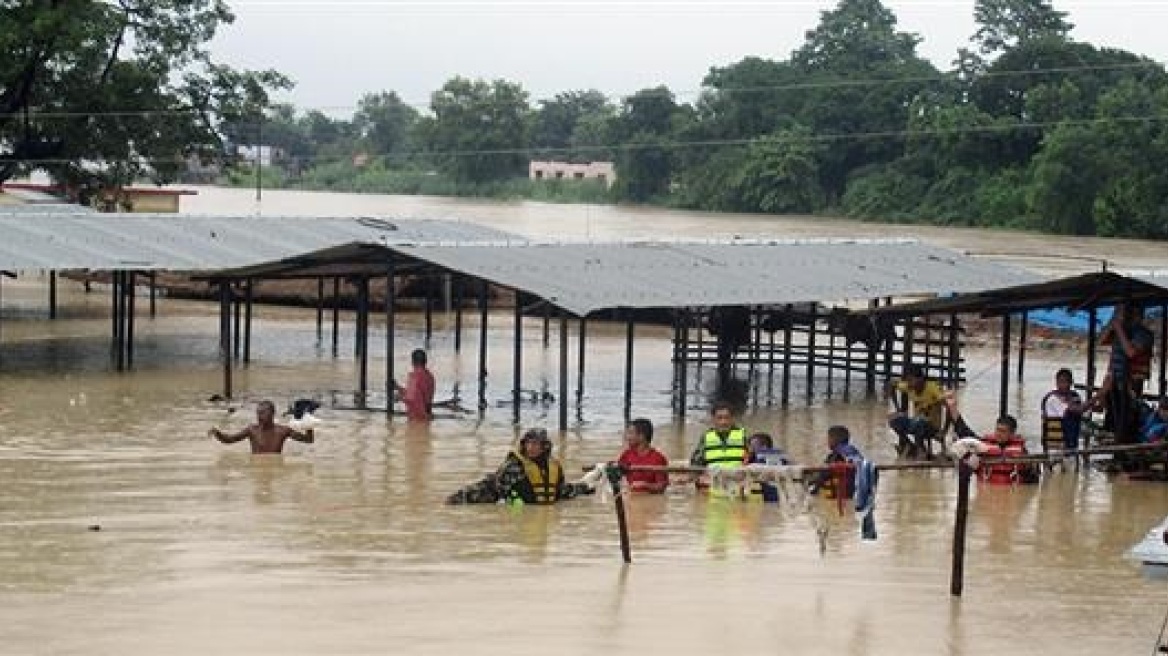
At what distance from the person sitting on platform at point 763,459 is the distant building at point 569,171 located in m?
68.9

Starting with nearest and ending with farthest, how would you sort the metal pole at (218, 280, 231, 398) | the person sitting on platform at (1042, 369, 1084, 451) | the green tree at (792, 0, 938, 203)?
the person sitting on platform at (1042, 369, 1084, 451) < the metal pole at (218, 280, 231, 398) < the green tree at (792, 0, 938, 203)

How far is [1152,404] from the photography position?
19547mm

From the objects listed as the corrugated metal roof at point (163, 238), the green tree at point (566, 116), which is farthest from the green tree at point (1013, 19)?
the corrugated metal roof at point (163, 238)

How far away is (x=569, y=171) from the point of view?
94.4m

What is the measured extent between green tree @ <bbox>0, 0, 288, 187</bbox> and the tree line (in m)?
0.04

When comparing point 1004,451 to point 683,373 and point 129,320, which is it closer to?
point 683,373

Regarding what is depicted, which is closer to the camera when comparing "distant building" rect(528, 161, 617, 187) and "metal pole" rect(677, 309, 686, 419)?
"metal pole" rect(677, 309, 686, 419)

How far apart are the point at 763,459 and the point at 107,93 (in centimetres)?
2409

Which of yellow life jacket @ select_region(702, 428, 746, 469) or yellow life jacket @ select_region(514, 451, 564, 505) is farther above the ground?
yellow life jacket @ select_region(702, 428, 746, 469)

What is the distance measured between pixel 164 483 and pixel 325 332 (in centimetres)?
1510

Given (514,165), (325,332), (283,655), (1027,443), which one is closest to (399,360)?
(325,332)

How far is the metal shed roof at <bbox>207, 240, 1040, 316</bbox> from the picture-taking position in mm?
21109

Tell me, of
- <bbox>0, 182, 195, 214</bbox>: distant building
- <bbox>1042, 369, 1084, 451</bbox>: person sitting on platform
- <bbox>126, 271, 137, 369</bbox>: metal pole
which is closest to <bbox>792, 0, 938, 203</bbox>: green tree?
<bbox>0, 182, 195, 214</bbox>: distant building

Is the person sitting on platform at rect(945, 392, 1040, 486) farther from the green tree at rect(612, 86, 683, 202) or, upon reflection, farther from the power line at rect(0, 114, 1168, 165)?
the green tree at rect(612, 86, 683, 202)
